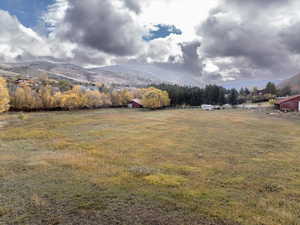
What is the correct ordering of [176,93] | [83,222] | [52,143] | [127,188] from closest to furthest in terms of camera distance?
[83,222], [127,188], [52,143], [176,93]

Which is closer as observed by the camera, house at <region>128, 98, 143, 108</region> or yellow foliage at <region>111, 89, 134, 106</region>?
house at <region>128, 98, 143, 108</region>

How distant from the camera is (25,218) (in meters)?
8.03

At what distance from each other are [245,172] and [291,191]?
3.02m

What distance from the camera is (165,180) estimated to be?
11.9 m

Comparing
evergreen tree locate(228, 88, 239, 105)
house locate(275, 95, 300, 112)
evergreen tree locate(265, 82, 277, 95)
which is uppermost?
evergreen tree locate(265, 82, 277, 95)

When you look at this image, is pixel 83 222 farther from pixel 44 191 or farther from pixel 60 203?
pixel 44 191

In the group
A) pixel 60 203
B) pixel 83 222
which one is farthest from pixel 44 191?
pixel 83 222

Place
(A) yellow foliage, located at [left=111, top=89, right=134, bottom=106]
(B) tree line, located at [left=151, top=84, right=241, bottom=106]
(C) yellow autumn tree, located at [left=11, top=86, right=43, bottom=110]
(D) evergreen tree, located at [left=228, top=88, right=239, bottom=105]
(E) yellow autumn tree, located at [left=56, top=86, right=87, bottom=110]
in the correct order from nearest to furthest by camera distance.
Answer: (C) yellow autumn tree, located at [left=11, top=86, right=43, bottom=110], (E) yellow autumn tree, located at [left=56, top=86, right=87, bottom=110], (B) tree line, located at [left=151, top=84, right=241, bottom=106], (A) yellow foliage, located at [left=111, top=89, right=134, bottom=106], (D) evergreen tree, located at [left=228, top=88, right=239, bottom=105]

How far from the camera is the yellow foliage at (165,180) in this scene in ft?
37.5

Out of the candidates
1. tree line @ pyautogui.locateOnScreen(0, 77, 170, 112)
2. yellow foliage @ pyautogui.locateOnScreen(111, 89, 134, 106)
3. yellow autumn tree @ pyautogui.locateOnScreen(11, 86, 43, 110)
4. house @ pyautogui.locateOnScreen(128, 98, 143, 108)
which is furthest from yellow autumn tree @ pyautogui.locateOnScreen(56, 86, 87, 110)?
house @ pyautogui.locateOnScreen(128, 98, 143, 108)

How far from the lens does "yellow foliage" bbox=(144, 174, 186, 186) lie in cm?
1144

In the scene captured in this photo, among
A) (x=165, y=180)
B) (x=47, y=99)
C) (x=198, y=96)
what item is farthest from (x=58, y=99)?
(x=165, y=180)

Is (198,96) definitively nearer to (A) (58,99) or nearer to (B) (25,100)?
(A) (58,99)

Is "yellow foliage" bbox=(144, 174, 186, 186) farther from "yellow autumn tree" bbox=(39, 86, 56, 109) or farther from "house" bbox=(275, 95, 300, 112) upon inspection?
"yellow autumn tree" bbox=(39, 86, 56, 109)
